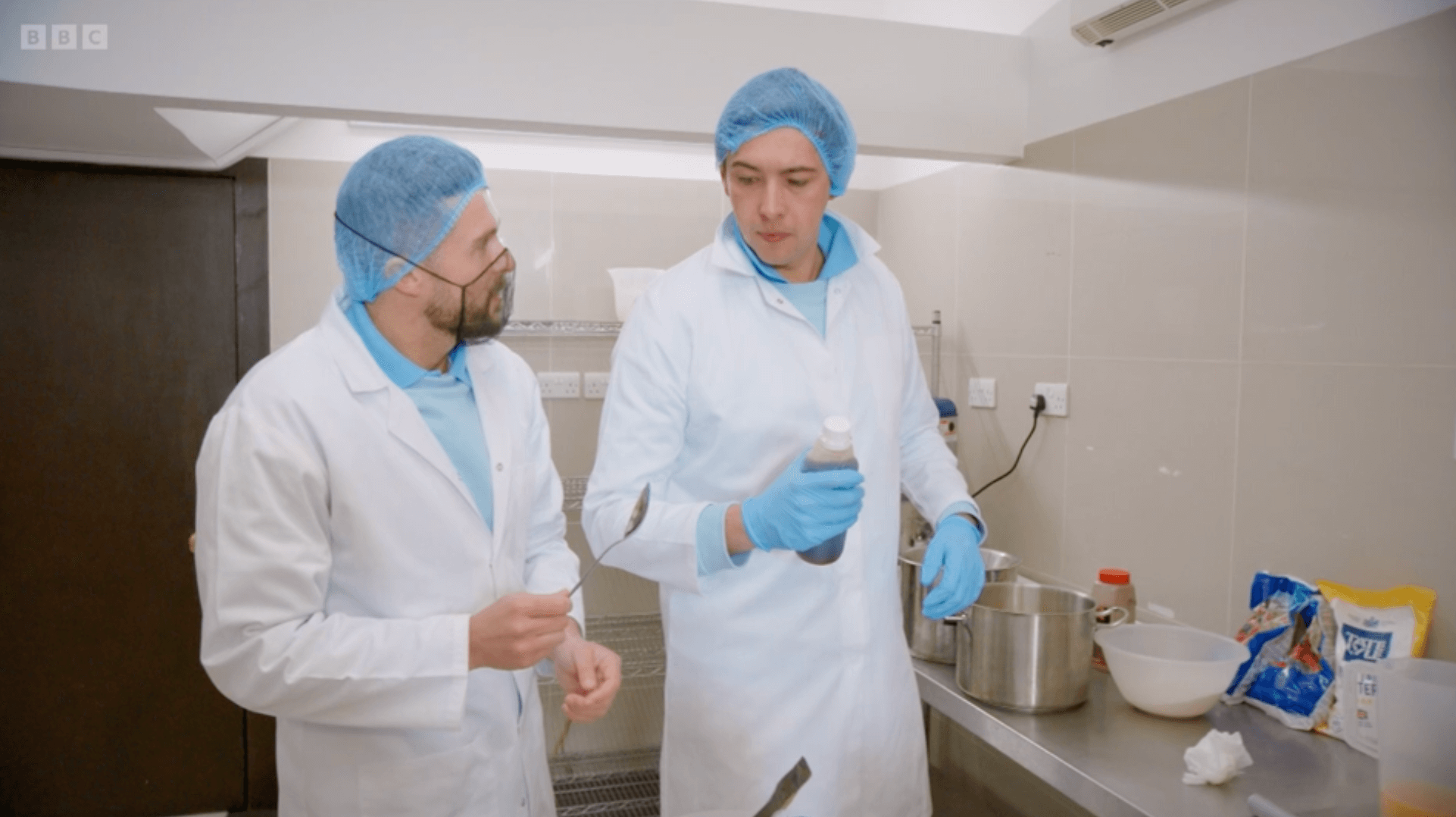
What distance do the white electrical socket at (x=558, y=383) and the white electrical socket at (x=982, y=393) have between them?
44.9 inches

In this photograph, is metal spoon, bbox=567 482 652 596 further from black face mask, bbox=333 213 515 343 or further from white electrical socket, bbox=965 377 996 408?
white electrical socket, bbox=965 377 996 408

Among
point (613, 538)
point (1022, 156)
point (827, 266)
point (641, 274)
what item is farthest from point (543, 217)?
point (613, 538)

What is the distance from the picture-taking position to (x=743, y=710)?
1308 mm

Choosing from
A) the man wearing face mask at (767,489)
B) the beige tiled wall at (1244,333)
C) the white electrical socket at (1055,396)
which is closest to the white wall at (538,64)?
the beige tiled wall at (1244,333)

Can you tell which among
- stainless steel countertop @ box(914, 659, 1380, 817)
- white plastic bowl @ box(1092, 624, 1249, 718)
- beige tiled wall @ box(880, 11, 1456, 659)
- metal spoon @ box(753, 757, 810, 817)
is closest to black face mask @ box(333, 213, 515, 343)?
metal spoon @ box(753, 757, 810, 817)

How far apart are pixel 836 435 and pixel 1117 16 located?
1.20 metres

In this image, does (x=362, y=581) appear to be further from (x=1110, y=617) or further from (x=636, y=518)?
(x=1110, y=617)

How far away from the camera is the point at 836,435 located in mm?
1134

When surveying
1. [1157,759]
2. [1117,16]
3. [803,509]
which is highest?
[1117,16]

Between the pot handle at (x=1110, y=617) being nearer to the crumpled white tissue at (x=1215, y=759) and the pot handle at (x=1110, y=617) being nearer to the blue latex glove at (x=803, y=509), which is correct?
the crumpled white tissue at (x=1215, y=759)

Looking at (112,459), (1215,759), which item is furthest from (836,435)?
(112,459)

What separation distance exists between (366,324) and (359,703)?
1.50 ft

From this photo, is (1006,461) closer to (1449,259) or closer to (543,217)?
Result: (1449,259)

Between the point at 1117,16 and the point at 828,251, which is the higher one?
the point at 1117,16
